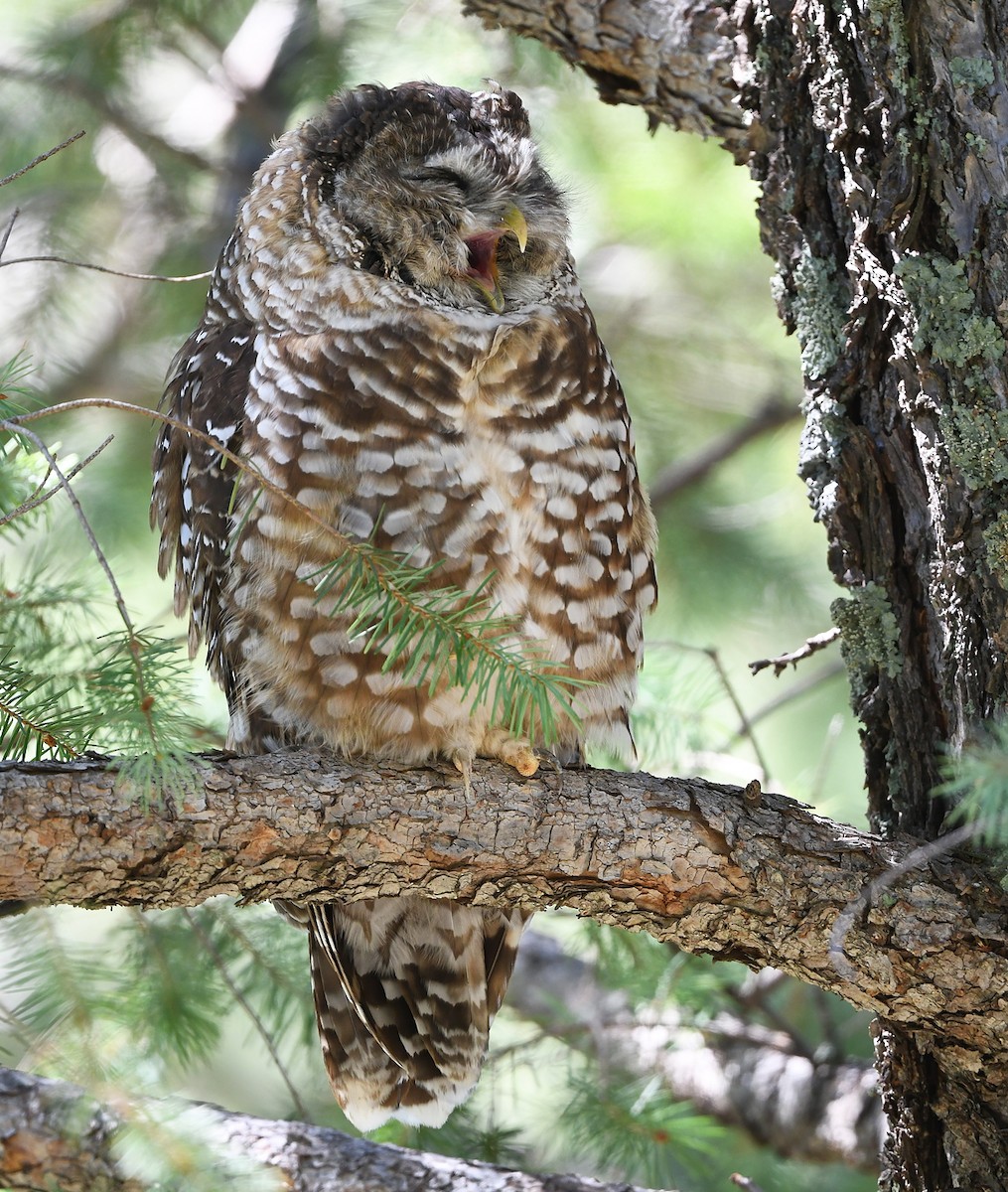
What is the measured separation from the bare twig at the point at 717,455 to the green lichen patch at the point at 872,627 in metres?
2.00

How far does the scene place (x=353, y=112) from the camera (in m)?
2.40

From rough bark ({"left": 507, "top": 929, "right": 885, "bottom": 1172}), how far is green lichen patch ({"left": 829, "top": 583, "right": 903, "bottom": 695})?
123cm

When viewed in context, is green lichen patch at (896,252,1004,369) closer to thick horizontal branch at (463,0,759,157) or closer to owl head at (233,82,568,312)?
thick horizontal branch at (463,0,759,157)

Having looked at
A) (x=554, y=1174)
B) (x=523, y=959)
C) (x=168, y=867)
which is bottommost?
(x=554, y=1174)

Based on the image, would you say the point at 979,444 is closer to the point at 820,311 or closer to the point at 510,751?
the point at 820,311

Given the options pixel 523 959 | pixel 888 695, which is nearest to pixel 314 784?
pixel 888 695

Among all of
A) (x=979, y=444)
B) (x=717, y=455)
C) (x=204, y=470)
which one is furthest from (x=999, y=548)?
(x=717, y=455)

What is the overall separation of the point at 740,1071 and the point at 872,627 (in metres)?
1.62

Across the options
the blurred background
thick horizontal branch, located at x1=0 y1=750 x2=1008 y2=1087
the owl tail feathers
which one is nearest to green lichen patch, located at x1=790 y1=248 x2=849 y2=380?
the blurred background

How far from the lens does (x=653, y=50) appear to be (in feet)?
8.20

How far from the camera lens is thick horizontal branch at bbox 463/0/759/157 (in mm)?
2436

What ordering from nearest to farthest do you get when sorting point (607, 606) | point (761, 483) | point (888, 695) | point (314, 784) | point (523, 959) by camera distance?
point (314, 784) < point (888, 695) < point (607, 606) < point (523, 959) < point (761, 483)

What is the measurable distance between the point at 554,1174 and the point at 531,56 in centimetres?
325

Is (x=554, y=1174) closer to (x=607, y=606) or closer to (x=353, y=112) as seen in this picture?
(x=607, y=606)
